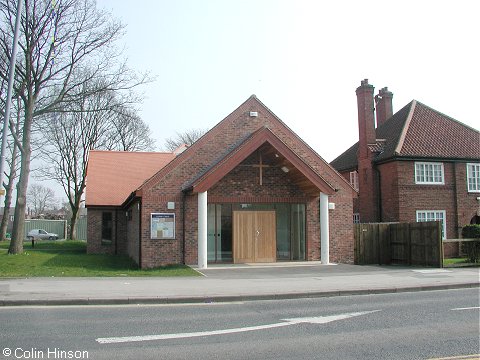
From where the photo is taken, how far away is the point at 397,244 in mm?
22031

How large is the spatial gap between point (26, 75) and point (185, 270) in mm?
15147

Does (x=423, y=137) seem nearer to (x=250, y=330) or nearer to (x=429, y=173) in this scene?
(x=429, y=173)

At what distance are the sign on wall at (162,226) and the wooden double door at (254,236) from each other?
2.74 m

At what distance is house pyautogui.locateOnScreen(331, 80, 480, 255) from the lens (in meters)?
26.6

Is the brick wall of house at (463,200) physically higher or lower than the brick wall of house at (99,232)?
higher

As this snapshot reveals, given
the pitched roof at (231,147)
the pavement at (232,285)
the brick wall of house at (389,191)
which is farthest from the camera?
the brick wall of house at (389,191)

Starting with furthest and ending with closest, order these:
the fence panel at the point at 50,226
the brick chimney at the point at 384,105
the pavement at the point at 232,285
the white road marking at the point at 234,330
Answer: the fence panel at the point at 50,226 → the brick chimney at the point at 384,105 → the pavement at the point at 232,285 → the white road marking at the point at 234,330

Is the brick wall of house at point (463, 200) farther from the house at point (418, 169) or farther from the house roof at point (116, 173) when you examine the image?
the house roof at point (116, 173)

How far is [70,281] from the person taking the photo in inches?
567

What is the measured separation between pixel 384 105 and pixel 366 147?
22.1 feet

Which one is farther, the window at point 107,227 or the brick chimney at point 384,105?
the brick chimney at point 384,105

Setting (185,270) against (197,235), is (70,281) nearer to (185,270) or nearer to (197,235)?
(185,270)

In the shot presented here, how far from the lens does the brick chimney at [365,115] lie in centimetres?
2889

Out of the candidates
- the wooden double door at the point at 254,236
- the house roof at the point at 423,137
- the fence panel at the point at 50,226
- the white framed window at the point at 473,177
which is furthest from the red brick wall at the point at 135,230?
the fence panel at the point at 50,226
